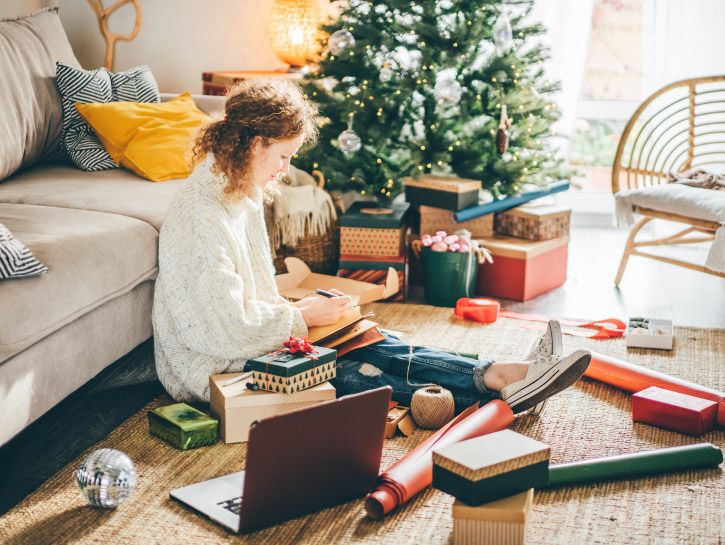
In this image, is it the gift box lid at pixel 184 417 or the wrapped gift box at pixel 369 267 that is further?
the wrapped gift box at pixel 369 267

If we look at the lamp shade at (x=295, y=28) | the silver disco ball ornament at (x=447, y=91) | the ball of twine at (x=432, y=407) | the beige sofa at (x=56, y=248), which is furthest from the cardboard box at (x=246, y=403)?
the lamp shade at (x=295, y=28)

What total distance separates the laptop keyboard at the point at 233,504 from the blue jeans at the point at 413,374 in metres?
0.48

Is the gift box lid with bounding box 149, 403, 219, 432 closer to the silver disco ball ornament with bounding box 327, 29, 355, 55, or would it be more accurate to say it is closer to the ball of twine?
the ball of twine

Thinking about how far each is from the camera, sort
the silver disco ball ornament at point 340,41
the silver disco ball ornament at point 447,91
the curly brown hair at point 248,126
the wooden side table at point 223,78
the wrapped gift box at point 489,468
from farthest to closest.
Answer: the wooden side table at point 223,78, the silver disco ball ornament at point 340,41, the silver disco ball ornament at point 447,91, the curly brown hair at point 248,126, the wrapped gift box at point 489,468

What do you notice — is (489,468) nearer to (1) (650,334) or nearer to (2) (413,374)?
(2) (413,374)

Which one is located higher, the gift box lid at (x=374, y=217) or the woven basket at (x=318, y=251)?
the gift box lid at (x=374, y=217)

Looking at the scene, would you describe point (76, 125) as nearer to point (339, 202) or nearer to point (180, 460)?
point (339, 202)

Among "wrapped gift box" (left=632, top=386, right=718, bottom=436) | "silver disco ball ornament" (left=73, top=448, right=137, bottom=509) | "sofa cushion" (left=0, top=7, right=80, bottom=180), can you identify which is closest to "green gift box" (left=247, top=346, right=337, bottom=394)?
"silver disco ball ornament" (left=73, top=448, right=137, bottom=509)

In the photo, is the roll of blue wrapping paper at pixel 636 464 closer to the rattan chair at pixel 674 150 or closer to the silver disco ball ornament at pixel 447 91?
the rattan chair at pixel 674 150

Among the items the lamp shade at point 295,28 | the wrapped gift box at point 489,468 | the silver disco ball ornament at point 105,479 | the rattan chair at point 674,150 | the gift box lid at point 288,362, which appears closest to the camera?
the wrapped gift box at point 489,468

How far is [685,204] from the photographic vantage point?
277 centimetres

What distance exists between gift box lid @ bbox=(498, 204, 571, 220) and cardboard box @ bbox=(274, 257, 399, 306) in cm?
58

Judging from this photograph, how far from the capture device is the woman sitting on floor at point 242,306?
72.6 inches

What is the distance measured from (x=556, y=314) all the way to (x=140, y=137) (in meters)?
1.59
